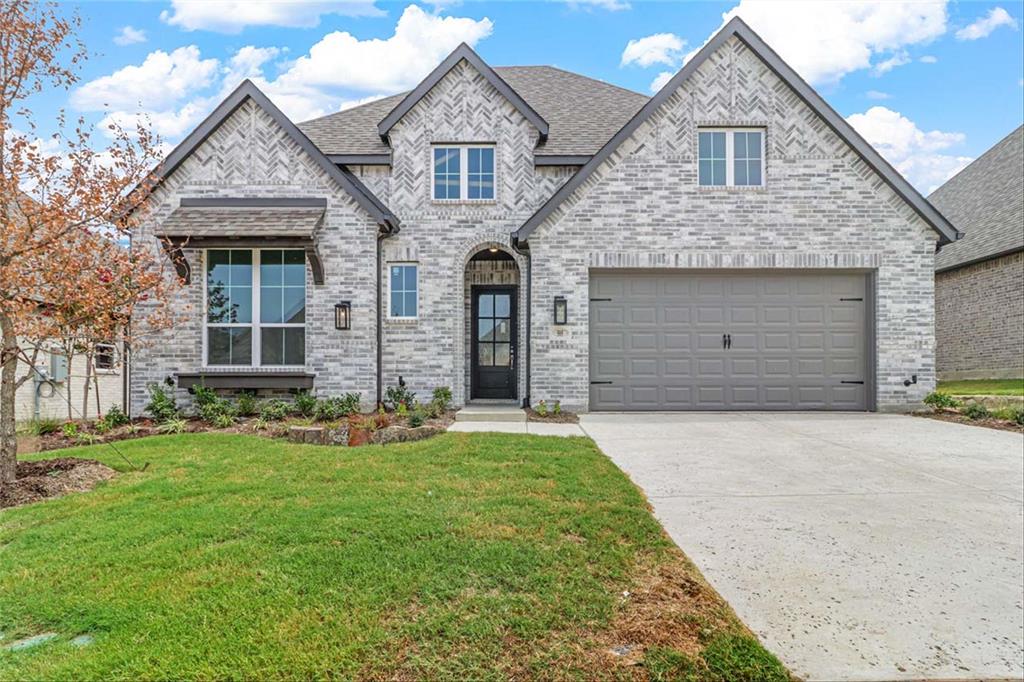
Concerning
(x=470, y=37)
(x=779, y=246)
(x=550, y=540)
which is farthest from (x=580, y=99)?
(x=550, y=540)

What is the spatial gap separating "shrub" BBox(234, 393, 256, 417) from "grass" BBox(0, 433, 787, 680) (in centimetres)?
501

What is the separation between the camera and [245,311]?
33.9 ft

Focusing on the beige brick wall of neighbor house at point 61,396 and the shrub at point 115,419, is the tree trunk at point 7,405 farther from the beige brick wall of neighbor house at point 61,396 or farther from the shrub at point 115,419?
the beige brick wall of neighbor house at point 61,396

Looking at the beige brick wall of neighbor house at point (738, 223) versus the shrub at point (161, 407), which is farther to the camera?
the beige brick wall of neighbor house at point (738, 223)

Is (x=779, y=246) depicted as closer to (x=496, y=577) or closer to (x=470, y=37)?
(x=470, y=37)

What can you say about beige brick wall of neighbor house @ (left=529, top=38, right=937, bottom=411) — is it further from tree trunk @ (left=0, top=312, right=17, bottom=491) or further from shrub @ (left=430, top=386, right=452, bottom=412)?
tree trunk @ (left=0, top=312, right=17, bottom=491)

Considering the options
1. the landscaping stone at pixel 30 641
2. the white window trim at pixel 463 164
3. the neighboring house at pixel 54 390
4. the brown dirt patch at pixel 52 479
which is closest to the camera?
the landscaping stone at pixel 30 641

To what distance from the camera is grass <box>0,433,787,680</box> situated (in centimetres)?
227

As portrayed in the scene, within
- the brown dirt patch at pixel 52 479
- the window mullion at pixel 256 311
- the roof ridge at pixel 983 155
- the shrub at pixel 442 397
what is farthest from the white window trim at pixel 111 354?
the roof ridge at pixel 983 155

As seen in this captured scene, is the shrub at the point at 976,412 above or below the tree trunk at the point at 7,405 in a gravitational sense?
below

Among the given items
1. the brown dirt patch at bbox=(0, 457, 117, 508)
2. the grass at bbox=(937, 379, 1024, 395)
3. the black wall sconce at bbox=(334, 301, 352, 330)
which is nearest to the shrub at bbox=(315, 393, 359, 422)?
the black wall sconce at bbox=(334, 301, 352, 330)

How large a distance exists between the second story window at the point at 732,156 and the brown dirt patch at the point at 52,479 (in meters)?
10.5

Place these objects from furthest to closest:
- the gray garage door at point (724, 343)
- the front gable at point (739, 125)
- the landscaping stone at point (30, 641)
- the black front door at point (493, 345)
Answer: the black front door at point (493, 345), the gray garage door at point (724, 343), the front gable at point (739, 125), the landscaping stone at point (30, 641)

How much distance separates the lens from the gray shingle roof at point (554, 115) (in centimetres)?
1189
